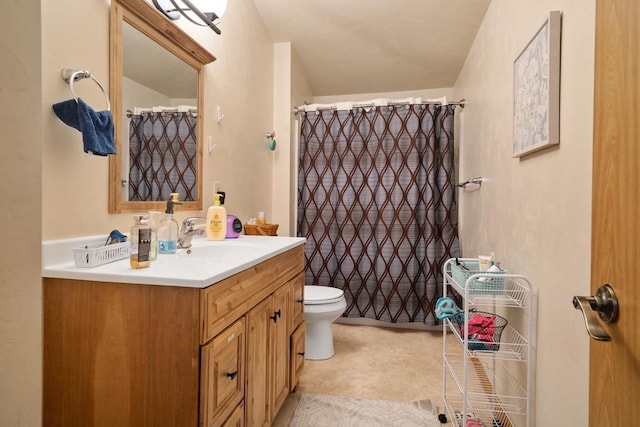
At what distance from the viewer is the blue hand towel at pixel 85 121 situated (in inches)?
38.0

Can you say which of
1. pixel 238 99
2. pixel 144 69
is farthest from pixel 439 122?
pixel 144 69

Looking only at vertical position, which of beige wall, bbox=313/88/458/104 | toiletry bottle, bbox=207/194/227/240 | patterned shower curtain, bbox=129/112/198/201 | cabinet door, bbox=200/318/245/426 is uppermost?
beige wall, bbox=313/88/458/104

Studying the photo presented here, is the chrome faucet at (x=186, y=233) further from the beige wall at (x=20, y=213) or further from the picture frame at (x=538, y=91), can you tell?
the picture frame at (x=538, y=91)

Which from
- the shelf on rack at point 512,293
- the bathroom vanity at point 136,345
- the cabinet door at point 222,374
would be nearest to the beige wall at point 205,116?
the bathroom vanity at point 136,345

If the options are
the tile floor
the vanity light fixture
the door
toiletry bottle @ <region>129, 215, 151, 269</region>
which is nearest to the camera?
the door

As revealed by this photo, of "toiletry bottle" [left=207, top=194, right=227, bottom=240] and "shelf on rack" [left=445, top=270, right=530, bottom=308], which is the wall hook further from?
"shelf on rack" [left=445, top=270, right=530, bottom=308]

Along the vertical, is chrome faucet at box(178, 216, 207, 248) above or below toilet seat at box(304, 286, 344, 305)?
above

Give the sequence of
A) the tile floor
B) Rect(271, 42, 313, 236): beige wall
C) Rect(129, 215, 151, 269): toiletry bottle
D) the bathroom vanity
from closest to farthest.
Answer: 1. the bathroom vanity
2. Rect(129, 215, 151, 269): toiletry bottle
3. the tile floor
4. Rect(271, 42, 313, 236): beige wall

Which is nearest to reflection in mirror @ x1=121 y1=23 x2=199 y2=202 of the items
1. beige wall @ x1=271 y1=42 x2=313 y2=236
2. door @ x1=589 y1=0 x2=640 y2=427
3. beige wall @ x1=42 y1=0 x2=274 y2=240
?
beige wall @ x1=42 y1=0 x2=274 y2=240

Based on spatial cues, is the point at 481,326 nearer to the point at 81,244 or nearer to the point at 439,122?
the point at 81,244

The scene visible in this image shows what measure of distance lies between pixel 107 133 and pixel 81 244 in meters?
0.35

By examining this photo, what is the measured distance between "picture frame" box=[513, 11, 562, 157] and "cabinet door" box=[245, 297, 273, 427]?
3.89 feet

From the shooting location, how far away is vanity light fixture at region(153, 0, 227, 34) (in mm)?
1376

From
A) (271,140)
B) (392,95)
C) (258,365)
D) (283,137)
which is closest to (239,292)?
(258,365)
